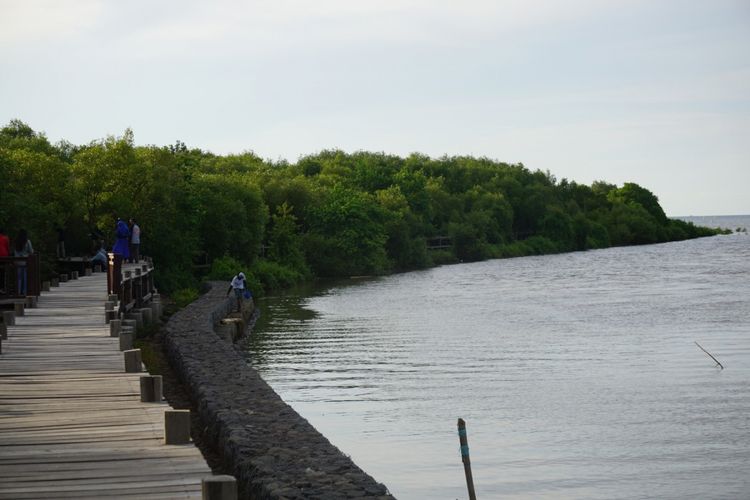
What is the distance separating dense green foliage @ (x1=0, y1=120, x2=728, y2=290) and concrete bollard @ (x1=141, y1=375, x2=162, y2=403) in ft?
75.0

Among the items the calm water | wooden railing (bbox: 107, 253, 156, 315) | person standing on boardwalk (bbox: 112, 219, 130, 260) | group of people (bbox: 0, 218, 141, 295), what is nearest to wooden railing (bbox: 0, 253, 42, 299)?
group of people (bbox: 0, 218, 141, 295)

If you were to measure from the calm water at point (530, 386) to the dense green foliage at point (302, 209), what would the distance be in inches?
252

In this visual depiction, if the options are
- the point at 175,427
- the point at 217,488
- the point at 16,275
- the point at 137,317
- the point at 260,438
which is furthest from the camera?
the point at 137,317

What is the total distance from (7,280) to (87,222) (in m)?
21.2

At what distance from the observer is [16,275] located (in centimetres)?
2478

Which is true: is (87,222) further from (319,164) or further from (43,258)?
(319,164)

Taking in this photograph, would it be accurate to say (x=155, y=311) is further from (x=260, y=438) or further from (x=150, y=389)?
(x=150, y=389)

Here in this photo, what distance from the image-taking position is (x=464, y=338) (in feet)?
Answer: 116

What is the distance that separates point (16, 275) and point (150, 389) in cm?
1315

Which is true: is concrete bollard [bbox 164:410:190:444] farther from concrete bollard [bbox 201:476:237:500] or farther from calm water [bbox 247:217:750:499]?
calm water [bbox 247:217:750:499]

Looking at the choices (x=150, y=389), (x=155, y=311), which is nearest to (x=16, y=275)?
(x=155, y=311)

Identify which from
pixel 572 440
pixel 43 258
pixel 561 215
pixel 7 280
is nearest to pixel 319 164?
pixel 561 215

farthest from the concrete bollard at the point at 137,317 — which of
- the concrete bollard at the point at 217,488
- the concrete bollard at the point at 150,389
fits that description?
the concrete bollard at the point at 217,488

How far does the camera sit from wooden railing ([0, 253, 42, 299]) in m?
24.8
